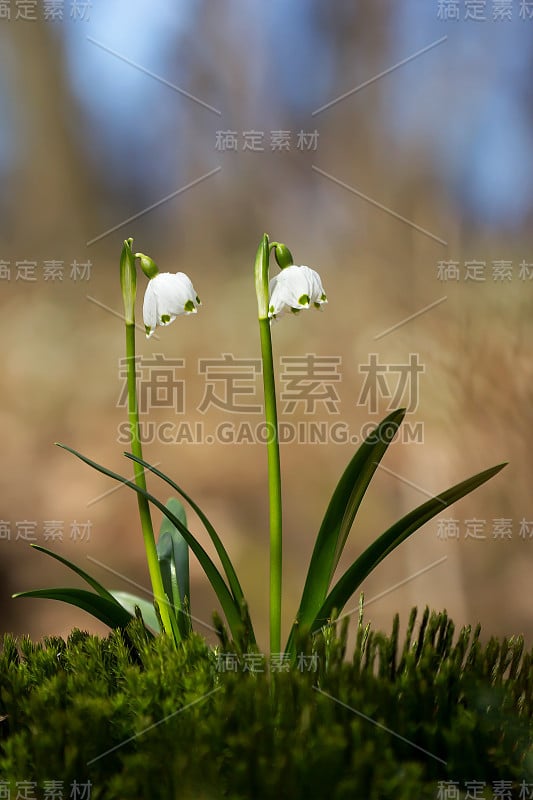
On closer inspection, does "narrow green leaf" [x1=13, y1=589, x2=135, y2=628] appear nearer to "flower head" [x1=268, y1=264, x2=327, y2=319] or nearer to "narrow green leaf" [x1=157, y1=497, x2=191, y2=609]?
"narrow green leaf" [x1=157, y1=497, x2=191, y2=609]

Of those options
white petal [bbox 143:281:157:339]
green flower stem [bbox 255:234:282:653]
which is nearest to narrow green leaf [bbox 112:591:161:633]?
green flower stem [bbox 255:234:282:653]

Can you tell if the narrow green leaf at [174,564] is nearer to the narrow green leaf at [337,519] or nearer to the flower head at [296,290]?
the narrow green leaf at [337,519]

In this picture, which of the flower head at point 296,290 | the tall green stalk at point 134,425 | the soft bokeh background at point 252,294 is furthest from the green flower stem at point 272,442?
the soft bokeh background at point 252,294

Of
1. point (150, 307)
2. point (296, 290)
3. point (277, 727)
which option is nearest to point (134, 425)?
point (150, 307)

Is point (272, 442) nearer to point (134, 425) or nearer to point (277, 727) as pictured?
point (134, 425)

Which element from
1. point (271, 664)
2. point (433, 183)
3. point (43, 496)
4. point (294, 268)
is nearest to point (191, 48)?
point (433, 183)

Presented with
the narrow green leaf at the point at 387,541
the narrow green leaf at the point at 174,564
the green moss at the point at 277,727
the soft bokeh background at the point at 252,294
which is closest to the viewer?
the green moss at the point at 277,727

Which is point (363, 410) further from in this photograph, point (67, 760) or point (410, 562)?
point (67, 760)
